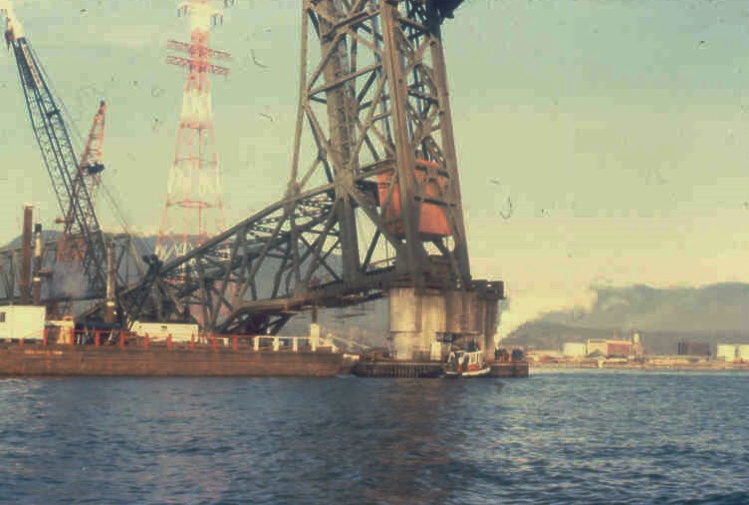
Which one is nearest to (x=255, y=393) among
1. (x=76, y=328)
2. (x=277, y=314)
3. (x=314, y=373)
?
(x=314, y=373)

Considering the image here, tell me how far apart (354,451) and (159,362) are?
55.8 metres

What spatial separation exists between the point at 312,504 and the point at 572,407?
40898 millimetres

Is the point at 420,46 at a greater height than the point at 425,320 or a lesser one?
greater

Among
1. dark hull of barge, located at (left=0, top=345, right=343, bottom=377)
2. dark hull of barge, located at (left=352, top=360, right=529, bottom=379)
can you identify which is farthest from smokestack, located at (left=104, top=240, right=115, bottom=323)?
dark hull of barge, located at (left=352, top=360, right=529, bottom=379)

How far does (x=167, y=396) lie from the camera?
60.0m

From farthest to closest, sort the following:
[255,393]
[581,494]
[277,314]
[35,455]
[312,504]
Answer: [277,314] < [255,393] < [35,455] < [581,494] < [312,504]

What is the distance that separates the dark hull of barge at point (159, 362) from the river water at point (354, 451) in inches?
690

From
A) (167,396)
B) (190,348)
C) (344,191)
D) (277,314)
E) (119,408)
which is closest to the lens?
(119,408)

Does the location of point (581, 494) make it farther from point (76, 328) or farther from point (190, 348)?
point (76, 328)

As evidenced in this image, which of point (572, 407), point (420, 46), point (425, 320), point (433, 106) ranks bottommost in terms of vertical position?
point (572, 407)

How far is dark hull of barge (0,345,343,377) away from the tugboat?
40.0 ft

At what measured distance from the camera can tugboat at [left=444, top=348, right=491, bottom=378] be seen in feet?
311

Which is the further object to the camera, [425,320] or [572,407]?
[425,320]

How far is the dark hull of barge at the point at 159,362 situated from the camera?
258 ft
